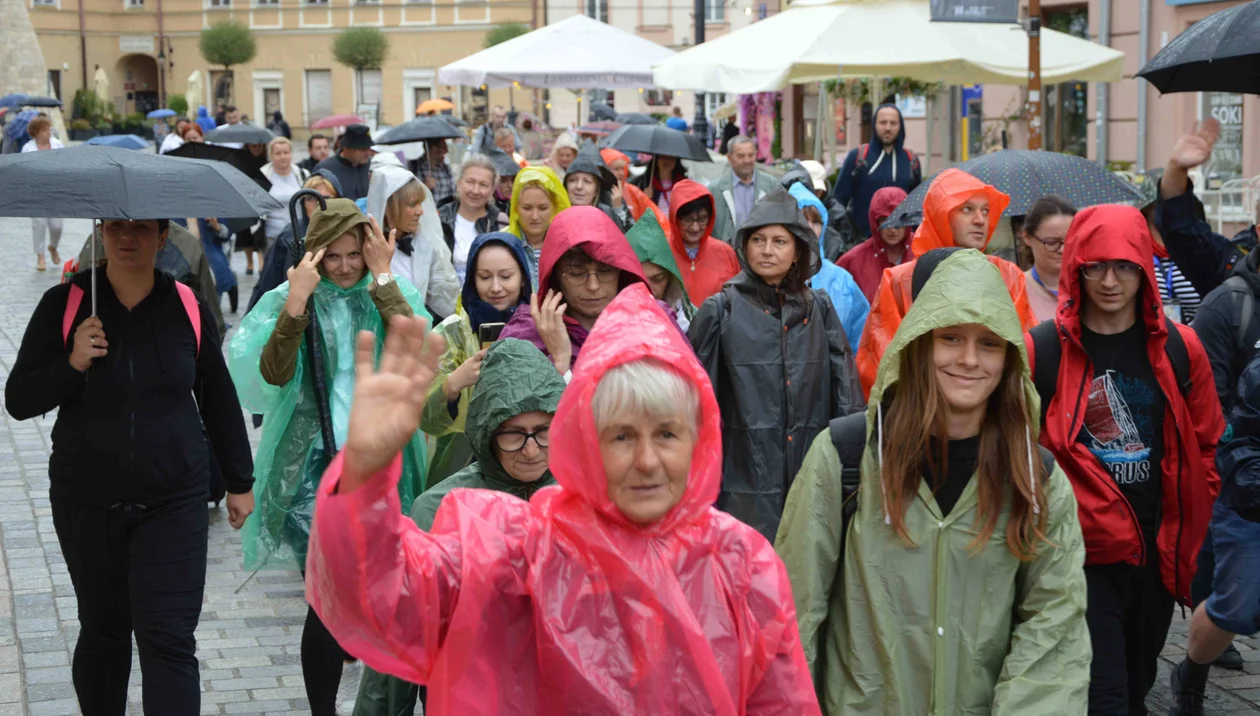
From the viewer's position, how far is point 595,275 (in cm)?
559

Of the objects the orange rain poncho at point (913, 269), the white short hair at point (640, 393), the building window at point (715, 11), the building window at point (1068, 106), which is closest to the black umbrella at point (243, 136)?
the building window at point (1068, 106)

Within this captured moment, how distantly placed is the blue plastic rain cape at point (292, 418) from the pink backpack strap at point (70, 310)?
885 millimetres

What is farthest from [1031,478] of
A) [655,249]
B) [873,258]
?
[873,258]

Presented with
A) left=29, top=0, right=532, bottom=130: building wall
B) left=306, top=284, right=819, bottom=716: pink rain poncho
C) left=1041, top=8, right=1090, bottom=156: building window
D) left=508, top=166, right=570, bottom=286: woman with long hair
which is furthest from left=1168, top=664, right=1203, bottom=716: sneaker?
left=29, top=0, right=532, bottom=130: building wall

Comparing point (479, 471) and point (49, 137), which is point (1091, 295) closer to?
point (479, 471)

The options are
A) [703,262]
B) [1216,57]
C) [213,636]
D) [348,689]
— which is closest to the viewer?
[1216,57]

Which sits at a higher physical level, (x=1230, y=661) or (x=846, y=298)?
(x=846, y=298)

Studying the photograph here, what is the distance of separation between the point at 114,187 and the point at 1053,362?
2917 millimetres

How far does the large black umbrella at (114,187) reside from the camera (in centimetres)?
464

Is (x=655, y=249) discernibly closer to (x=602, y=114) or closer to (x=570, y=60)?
(x=570, y=60)

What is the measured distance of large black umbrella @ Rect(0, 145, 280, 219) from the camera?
4637mm

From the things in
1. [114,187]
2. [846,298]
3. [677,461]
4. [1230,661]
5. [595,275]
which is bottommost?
[1230,661]

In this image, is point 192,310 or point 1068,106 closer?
point 192,310

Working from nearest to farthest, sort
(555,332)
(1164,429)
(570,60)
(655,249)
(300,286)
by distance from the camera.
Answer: (1164,429)
(555,332)
(300,286)
(655,249)
(570,60)
